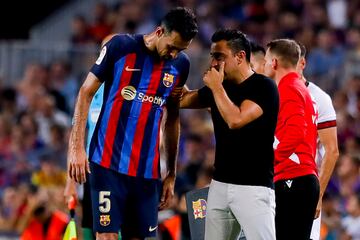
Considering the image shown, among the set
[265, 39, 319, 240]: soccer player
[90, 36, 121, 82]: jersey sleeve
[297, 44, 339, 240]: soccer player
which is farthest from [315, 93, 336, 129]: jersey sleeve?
[90, 36, 121, 82]: jersey sleeve

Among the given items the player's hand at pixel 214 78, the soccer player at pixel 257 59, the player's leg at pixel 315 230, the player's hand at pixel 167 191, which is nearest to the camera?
the player's hand at pixel 214 78

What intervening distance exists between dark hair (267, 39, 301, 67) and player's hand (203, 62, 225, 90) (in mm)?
1107

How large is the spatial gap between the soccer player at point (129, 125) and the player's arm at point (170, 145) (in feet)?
0.88

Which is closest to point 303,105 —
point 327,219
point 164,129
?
point 164,129

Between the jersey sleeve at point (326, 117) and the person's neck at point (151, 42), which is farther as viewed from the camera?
the jersey sleeve at point (326, 117)

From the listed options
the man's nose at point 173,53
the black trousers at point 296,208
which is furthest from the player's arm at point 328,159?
the man's nose at point 173,53

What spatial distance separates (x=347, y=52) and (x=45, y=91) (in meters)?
4.55

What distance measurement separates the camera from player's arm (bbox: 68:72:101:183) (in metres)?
8.59

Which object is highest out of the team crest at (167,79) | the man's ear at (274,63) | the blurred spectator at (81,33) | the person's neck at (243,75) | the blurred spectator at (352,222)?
the blurred spectator at (81,33)

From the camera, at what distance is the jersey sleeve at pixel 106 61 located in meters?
8.77

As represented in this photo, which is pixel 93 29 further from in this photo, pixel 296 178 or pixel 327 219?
pixel 296 178

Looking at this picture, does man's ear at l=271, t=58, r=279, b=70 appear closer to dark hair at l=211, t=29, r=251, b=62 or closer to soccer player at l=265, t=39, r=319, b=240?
soccer player at l=265, t=39, r=319, b=240

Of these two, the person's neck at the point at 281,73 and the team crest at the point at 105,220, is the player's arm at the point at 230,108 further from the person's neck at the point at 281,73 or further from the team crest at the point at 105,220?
the team crest at the point at 105,220

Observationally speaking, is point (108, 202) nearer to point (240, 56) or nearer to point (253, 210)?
point (253, 210)
